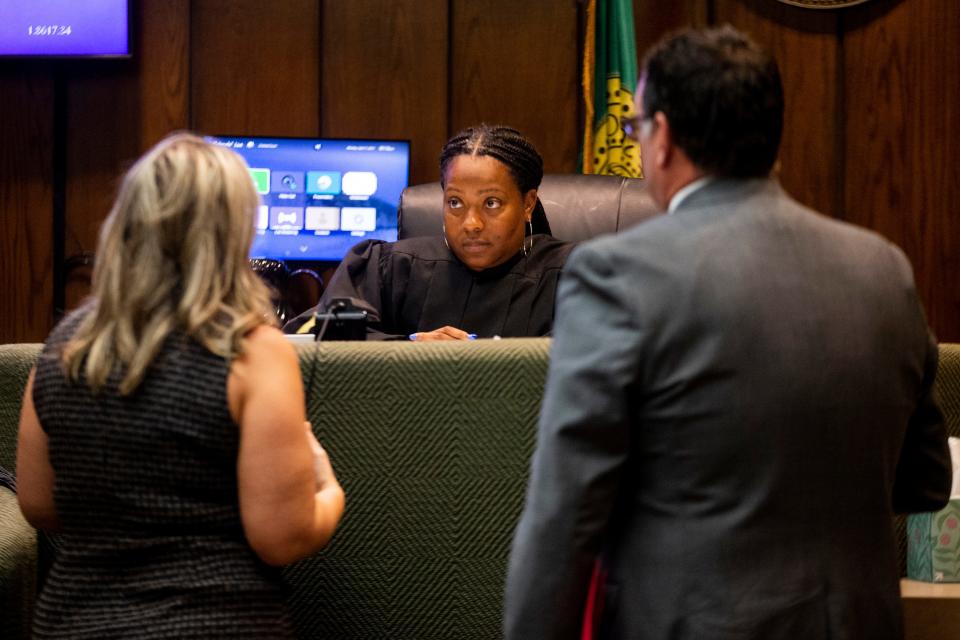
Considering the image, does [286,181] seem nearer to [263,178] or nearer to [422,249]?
[263,178]

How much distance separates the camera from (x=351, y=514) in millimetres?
1614

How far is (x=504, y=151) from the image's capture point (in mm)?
2756

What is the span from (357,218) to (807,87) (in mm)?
2002

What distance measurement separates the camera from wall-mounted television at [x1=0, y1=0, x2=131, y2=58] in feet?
14.1

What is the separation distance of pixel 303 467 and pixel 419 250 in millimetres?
1683

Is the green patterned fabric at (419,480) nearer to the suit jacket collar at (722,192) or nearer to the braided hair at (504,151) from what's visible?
the suit jacket collar at (722,192)

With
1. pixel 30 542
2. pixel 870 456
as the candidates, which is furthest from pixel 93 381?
pixel 870 456

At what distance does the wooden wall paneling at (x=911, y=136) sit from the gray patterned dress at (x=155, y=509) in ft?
13.0

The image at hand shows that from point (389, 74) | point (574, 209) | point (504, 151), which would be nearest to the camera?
point (504, 151)

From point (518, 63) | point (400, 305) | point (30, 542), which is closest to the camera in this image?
point (30, 542)

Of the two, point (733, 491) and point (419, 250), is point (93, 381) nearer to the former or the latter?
point (733, 491)

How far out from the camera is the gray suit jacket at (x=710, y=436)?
109cm

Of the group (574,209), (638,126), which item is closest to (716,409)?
(638,126)

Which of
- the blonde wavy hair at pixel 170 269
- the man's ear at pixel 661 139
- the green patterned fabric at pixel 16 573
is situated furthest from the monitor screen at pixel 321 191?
the man's ear at pixel 661 139
